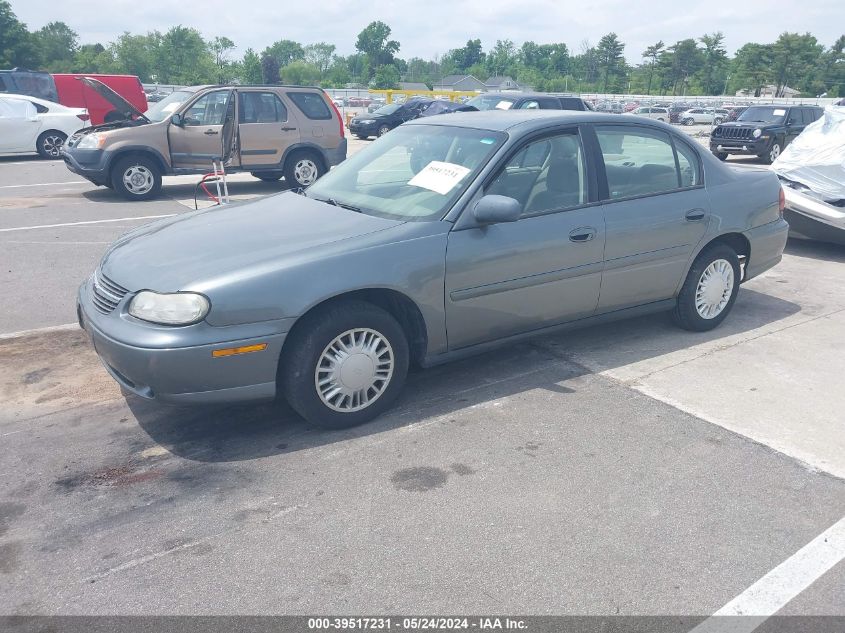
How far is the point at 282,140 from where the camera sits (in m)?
12.4

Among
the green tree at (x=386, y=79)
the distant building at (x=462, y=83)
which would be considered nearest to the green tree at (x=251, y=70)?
the green tree at (x=386, y=79)

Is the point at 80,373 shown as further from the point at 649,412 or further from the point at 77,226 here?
the point at 77,226

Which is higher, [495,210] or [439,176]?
[439,176]

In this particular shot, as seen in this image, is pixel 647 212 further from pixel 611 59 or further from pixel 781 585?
pixel 611 59

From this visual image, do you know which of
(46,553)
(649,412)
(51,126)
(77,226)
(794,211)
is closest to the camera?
(46,553)

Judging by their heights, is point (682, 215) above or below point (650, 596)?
above

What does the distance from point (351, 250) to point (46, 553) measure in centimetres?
201

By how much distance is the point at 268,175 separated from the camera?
1338cm

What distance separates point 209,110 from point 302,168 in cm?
183

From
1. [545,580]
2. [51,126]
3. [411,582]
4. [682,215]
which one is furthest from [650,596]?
[51,126]

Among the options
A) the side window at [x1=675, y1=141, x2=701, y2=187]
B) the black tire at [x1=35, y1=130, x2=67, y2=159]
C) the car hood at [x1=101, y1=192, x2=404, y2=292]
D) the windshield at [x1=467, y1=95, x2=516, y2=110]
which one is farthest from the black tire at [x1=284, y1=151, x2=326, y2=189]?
the side window at [x1=675, y1=141, x2=701, y2=187]

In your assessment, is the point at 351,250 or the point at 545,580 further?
the point at 351,250

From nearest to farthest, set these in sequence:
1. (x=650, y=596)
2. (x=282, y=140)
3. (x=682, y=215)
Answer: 1. (x=650, y=596)
2. (x=682, y=215)
3. (x=282, y=140)

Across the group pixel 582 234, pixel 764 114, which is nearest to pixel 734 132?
pixel 764 114
